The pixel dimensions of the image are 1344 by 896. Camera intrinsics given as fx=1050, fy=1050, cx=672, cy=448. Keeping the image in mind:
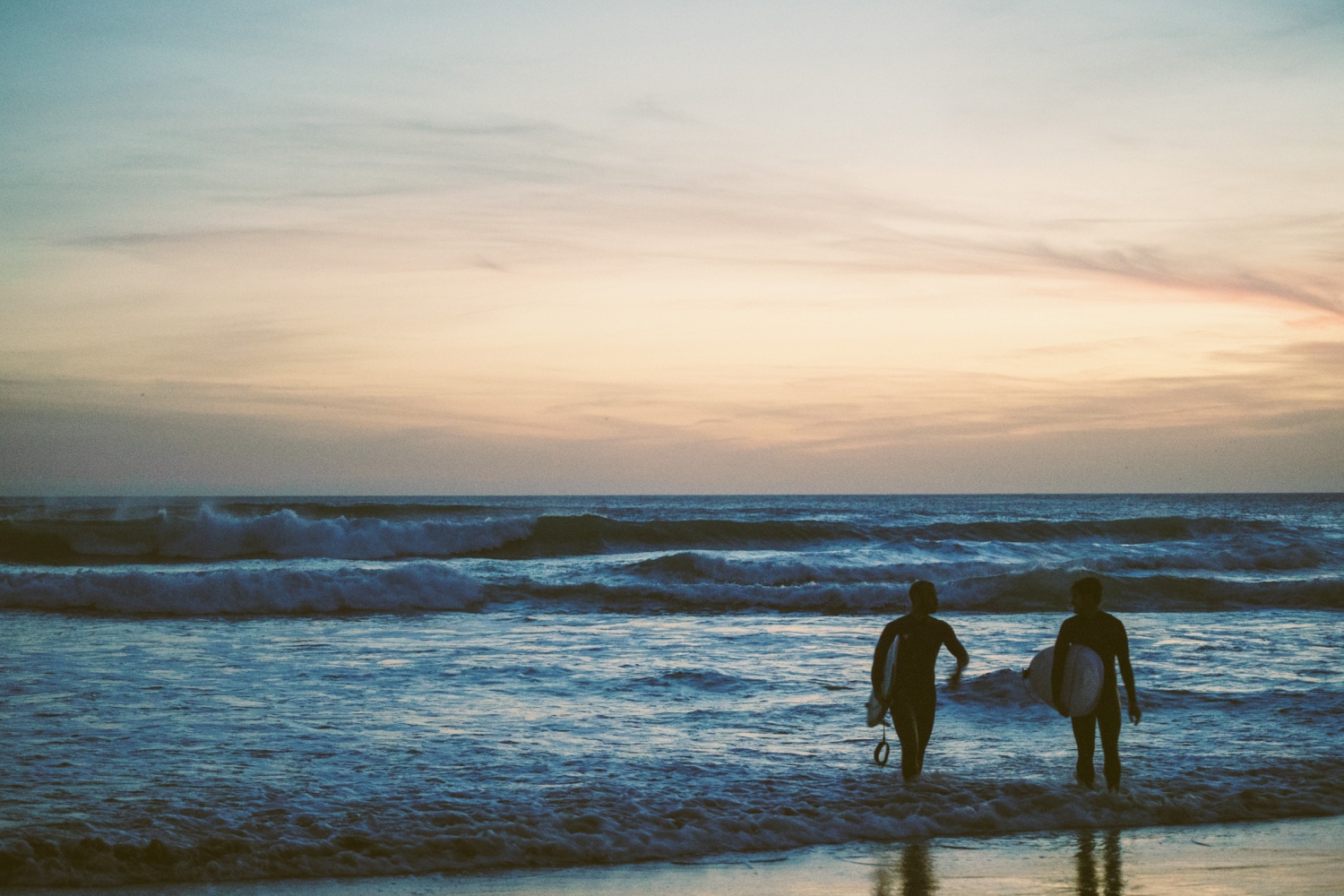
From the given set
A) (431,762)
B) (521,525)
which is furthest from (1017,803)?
(521,525)

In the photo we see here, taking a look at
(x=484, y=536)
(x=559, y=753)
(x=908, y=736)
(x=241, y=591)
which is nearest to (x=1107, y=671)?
(x=908, y=736)

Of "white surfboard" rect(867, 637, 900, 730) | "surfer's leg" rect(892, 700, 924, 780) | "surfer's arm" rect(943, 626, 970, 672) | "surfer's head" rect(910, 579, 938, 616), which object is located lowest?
"surfer's leg" rect(892, 700, 924, 780)

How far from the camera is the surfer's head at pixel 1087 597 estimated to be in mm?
7133

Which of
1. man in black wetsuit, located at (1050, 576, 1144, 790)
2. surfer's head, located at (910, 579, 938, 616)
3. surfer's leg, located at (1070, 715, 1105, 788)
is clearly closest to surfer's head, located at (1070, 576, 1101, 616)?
man in black wetsuit, located at (1050, 576, 1144, 790)

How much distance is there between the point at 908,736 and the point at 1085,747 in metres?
1.21

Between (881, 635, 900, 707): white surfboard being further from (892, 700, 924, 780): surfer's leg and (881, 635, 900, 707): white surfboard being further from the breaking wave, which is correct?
the breaking wave

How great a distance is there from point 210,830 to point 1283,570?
97.3 feet

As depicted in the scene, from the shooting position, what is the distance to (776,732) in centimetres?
920

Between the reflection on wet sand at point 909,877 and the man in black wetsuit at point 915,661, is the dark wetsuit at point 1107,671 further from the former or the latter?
the reflection on wet sand at point 909,877

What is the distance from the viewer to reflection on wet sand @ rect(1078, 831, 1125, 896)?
5.46 m

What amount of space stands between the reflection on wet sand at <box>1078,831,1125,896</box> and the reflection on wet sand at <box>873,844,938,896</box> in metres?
0.77

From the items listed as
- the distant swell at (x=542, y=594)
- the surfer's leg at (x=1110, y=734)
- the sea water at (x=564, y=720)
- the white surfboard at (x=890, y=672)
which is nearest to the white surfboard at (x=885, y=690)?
the white surfboard at (x=890, y=672)

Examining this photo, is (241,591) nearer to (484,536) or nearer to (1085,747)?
(484,536)

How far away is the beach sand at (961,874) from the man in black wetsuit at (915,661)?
1097mm
